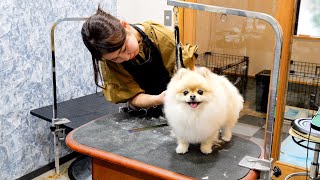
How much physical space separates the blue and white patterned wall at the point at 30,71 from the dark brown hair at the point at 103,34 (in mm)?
1165

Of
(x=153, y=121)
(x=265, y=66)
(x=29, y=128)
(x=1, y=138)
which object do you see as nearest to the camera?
(x=153, y=121)

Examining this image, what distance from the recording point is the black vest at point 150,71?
54.0 inches

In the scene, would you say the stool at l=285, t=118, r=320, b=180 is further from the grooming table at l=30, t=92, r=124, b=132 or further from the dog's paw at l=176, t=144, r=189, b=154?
the grooming table at l=30, t=92, r=124, b=132

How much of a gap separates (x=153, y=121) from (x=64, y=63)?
1371 mm

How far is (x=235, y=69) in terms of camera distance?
259 cm

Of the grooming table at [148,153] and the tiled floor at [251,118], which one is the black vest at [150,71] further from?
the tiled floor at [251,118]

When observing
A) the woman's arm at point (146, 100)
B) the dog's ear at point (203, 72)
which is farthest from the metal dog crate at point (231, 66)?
the dog's ear at point (203, 72)

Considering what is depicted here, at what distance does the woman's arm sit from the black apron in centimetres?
7

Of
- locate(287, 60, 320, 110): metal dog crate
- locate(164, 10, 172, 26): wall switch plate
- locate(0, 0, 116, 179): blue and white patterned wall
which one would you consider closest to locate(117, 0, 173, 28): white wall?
locate(164, 10, 172, 26): wall switch plate

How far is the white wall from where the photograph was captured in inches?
105

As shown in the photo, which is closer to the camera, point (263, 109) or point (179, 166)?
point (179, 166)

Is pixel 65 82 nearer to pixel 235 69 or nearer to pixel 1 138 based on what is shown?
pixel 1 138

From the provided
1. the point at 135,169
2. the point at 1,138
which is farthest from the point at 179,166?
the point at 1,138

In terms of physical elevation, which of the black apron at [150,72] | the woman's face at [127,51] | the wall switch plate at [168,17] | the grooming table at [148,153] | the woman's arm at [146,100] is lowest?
the grooming table at [148,153]
